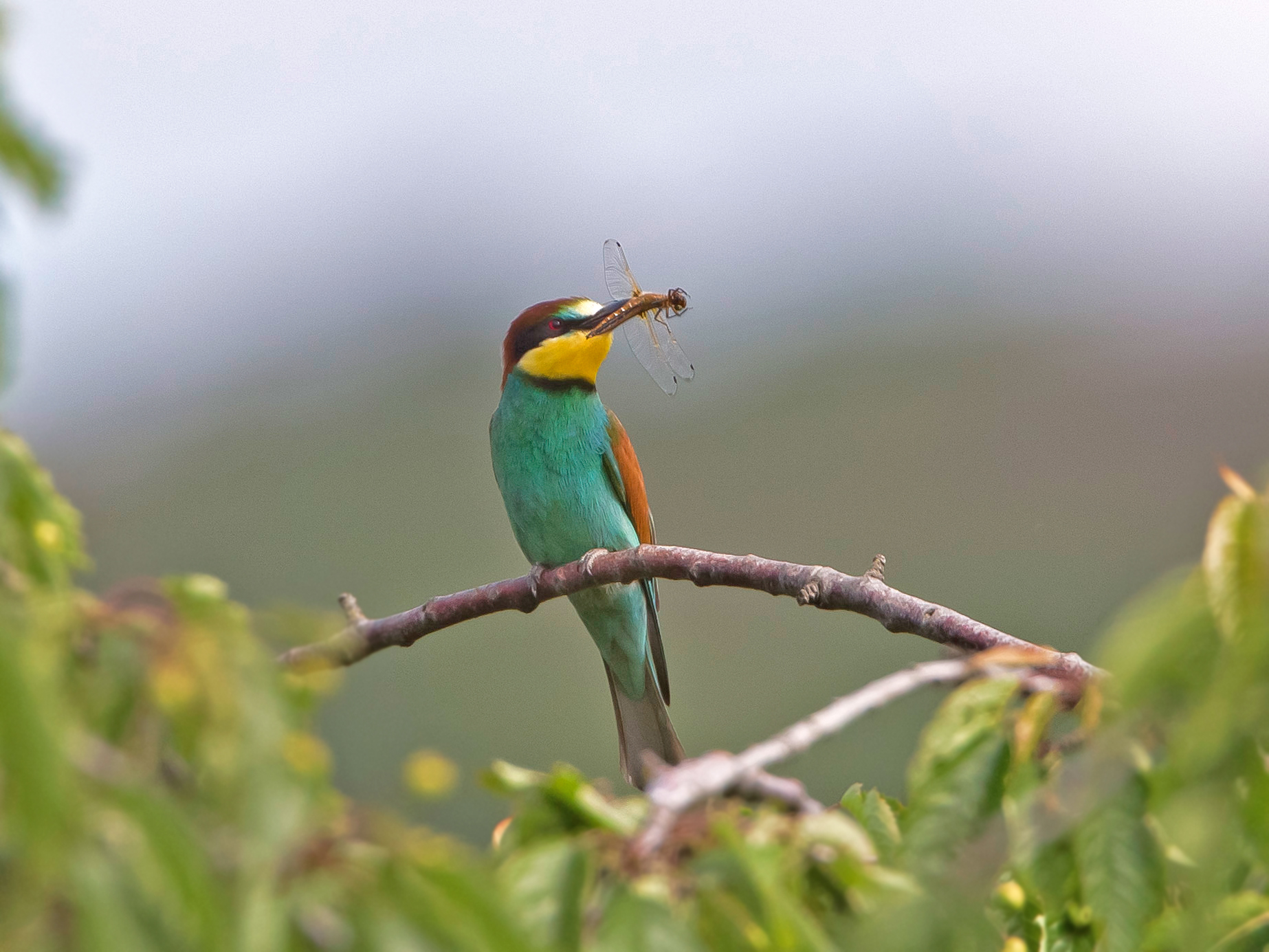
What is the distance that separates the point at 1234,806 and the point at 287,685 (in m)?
0.76

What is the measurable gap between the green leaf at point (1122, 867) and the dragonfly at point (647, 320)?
3.21 metres

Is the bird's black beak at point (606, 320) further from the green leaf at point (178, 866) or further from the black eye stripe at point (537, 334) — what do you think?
the green leaf at point (178, 866)

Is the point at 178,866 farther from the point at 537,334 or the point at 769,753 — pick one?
the point at 537,334

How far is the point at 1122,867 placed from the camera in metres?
1.00

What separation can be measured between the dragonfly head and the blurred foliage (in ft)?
9.60

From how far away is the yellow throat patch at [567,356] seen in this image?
4.07m

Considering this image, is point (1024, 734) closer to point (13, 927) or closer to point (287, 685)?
point (287, 685)

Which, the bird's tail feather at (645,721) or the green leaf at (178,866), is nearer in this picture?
the green leaf at (178,866)

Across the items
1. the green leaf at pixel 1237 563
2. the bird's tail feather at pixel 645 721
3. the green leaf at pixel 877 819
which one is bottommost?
the bird's tail feather at pixel 645 721

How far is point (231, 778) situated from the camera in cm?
70

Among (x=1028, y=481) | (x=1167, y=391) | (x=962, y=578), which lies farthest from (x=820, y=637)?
(x=1167, y=391)

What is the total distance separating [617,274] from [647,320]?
0.44 meters


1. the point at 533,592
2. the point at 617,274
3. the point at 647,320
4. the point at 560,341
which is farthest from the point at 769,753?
the point at 617,274

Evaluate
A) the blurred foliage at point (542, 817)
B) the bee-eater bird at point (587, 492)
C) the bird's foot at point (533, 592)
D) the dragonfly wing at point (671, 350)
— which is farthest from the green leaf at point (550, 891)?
the dragonfly wing at point (671, 350)
